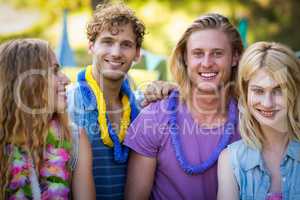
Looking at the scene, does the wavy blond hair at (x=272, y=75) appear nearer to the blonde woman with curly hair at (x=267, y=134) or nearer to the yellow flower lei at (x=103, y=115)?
the blonde woman with curly hair at (x=267, y=134)

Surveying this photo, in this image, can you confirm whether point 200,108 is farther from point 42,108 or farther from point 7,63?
point 7,63

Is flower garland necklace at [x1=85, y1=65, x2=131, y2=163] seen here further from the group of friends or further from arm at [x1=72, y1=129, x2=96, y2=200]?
arm at [x1=72, y1=129, x2=96, y2=200]

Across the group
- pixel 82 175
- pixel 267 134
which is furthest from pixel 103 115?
pixel 267 134

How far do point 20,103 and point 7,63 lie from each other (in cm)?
18

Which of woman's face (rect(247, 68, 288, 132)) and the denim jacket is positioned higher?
woman's face (rect(247, 68, 288, 132))

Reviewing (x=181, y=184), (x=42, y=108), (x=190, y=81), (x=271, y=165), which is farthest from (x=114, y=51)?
(x=271, y=165)

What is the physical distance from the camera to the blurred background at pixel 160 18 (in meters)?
7.80

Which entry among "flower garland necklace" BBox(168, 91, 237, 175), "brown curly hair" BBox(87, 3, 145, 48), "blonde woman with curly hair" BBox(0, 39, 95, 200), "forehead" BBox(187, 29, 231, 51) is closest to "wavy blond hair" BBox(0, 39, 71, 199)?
"blonde woman with curly hair" BBox(0, 39, 95, 200)

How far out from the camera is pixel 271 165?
2328mm

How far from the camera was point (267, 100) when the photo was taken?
7.38ft

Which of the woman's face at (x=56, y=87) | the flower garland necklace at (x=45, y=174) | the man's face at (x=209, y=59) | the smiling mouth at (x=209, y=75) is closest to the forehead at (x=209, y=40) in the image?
the man's face at (x=209, y=59)

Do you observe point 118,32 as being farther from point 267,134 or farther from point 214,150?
point 267,134

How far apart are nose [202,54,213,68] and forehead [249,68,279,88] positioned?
1.00 ft

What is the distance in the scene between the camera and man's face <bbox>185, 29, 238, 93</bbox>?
256 cm
